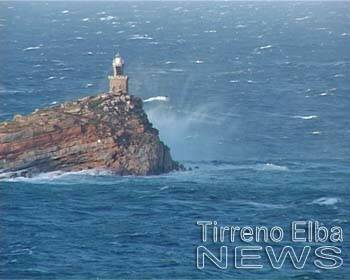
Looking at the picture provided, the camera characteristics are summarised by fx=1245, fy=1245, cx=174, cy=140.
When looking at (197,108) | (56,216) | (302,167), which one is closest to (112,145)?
(56,216)

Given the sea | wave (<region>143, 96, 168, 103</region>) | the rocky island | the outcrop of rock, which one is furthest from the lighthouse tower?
wave (<region>143, 96, 168, 103</region>)

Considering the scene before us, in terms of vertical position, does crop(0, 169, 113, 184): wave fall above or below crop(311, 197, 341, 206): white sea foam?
above

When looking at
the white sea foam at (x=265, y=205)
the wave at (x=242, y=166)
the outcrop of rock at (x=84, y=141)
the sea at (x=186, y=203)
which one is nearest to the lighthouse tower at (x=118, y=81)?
the outcrop of rock at (x=84, y=141)

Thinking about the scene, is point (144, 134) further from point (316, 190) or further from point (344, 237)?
point (344, 237)

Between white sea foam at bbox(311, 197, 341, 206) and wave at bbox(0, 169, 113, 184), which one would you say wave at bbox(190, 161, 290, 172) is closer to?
wave at bbox(0, 169, 113, 184)

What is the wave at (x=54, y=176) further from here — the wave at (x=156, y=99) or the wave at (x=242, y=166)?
the wave at (x=156, y=99)

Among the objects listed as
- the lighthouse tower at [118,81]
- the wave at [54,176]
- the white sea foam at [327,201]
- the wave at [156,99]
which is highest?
the lighthouse tower at [118,81]

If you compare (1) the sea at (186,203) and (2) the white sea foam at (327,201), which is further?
(2) the white sea foam at (327,201)

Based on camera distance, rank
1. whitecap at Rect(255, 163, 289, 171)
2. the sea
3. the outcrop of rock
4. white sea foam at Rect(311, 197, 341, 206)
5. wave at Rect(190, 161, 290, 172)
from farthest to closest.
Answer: wave at Rect(190, 161, 290, 172)
whitecap at Rect(255, 163, 289, 171)
the outcrop of rock
white sea foam at Rect(311, 197, 341, 206)
the sea
